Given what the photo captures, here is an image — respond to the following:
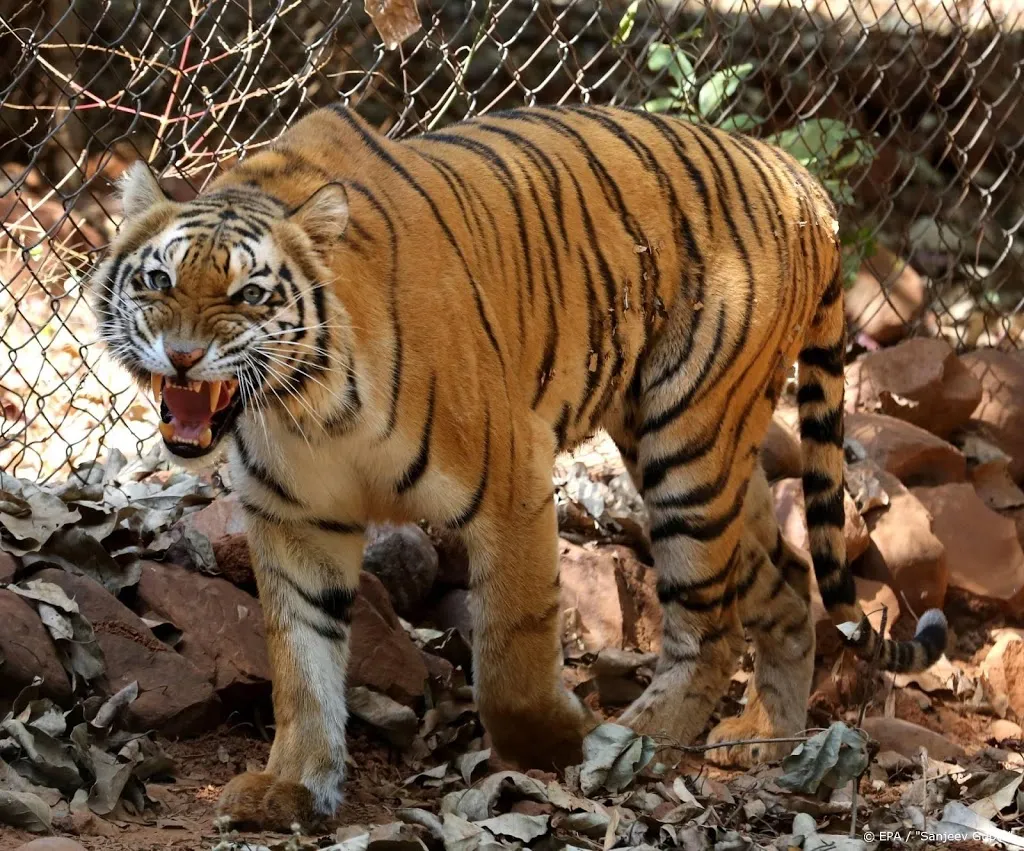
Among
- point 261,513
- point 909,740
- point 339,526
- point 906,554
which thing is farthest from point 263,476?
point 906,554

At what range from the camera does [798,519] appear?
507cm

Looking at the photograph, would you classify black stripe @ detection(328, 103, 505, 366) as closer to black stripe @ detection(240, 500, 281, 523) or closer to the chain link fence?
black stripe @ detection(240, 500, 281, 523)

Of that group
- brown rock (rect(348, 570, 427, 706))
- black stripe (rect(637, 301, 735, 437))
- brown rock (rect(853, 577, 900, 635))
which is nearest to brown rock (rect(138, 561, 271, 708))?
brown rock (rect(348, 570, 427, 706))

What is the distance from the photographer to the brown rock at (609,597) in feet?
15.1

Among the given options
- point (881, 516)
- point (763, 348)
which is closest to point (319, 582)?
point (763, 348)

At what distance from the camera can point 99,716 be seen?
323cm

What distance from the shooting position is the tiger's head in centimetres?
273

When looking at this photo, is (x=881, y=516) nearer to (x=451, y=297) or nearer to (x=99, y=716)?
(x=451, y=297)

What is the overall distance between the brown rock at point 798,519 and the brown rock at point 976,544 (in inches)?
21.8

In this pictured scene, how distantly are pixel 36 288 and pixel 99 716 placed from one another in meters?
3.17

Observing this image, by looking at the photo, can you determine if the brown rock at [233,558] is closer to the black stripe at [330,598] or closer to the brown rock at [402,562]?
the brown rock at [402,562]

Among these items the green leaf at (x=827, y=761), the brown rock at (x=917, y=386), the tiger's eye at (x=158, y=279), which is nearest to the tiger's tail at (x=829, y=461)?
the green leaf at (x=827, y=761)

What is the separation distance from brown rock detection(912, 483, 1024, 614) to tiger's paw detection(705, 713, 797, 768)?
1.65 metres

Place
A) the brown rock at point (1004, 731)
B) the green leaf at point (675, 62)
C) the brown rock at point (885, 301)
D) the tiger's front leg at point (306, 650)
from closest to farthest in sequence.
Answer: the tiger's front leg at point (306, 650)
the brown rock at point (1004, 731)
the green leaf at point (675, 62)
the brown rock at point (885, 301)
